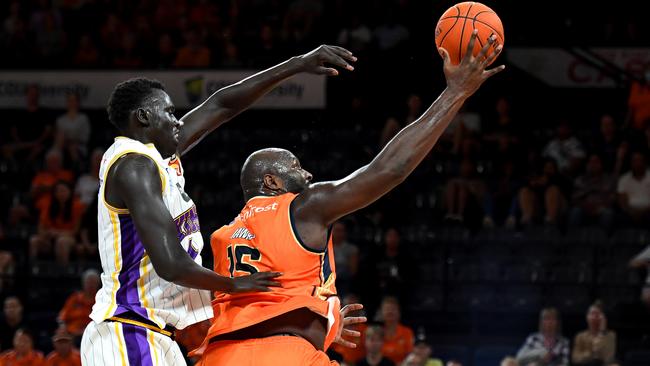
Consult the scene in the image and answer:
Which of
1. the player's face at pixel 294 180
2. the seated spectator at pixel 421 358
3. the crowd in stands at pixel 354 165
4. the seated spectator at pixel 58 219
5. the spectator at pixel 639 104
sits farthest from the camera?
the spectator at pixel 639 104

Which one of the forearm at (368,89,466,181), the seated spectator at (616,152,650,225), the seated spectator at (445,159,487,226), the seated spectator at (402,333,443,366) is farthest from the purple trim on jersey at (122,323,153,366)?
the seated spectator at (616,152,650,225)

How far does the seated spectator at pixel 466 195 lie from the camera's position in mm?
12969

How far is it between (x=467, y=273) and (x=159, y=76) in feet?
19.1

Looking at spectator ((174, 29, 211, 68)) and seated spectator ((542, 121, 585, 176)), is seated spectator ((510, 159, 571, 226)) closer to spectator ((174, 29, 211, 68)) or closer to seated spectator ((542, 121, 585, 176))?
seated spectator ((542, 121, 585, 176))

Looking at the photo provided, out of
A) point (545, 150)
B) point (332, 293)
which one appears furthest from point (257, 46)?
point (332, 293)

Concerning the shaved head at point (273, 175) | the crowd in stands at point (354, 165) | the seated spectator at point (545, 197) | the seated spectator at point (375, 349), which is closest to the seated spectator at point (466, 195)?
the crowd in stands at point (354, 165)

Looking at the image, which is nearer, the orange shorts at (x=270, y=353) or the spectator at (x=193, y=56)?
the orange shorts at (x=270, y=353)

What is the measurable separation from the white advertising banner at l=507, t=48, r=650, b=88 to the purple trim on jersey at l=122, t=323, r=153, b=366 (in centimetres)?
1239

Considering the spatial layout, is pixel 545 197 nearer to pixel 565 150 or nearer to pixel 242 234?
pixel 565 150

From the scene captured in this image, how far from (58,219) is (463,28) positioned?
9.74 meters

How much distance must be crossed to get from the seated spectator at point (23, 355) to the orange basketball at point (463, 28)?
697 centimetres

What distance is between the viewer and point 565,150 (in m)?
14.2

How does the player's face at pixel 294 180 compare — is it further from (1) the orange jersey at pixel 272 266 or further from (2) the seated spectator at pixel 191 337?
(2) the seated spectator at pixel 191 337

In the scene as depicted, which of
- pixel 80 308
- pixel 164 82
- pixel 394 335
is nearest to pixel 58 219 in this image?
pixel 80 308
